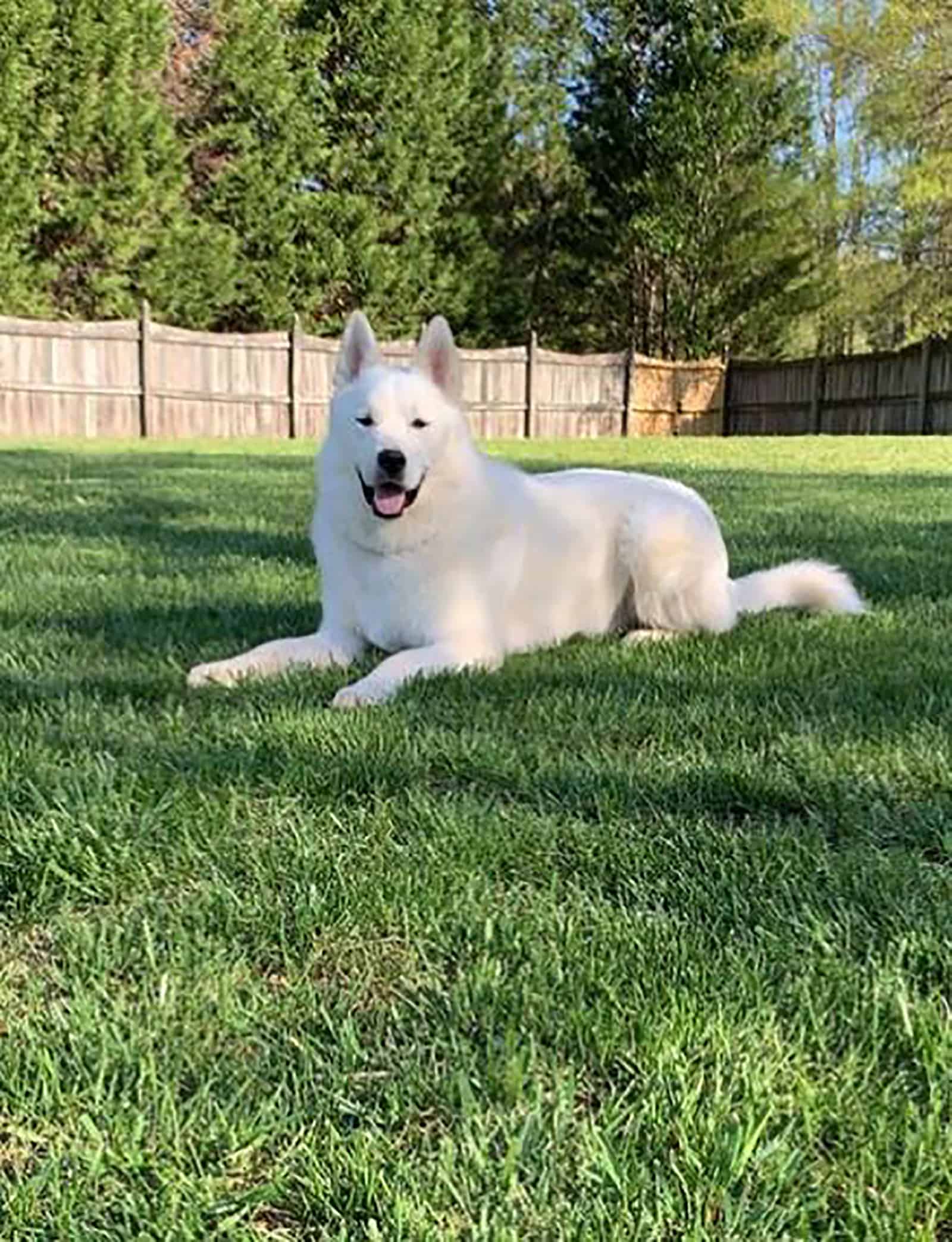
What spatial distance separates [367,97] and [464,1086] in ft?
85.5

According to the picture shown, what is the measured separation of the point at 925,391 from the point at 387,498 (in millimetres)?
22422

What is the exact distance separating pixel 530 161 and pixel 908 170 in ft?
30.1

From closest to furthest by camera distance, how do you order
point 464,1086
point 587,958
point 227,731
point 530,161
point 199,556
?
point 464,1086
point 587,958
point 227,731
point 199,556
point 530,161

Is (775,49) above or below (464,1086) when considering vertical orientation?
above

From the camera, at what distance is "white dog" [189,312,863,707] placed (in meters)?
3.27

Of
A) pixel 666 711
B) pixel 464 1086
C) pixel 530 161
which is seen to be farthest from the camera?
pixel 530 161

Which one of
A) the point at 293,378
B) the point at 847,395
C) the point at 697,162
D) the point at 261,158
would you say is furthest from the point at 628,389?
the point at 261,158

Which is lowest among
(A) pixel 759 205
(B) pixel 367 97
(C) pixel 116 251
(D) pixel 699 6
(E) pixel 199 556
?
(E) pixel 199 556

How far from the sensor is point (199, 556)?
5340 mm

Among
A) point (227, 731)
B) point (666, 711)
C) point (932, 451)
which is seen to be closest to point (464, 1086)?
point (227, 731)

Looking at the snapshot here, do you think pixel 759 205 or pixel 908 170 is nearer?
pixel 908 170

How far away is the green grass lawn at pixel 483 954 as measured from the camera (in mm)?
1102

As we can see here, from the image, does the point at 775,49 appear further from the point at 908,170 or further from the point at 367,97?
the point at 367,97

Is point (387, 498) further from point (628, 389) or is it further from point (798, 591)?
point (628, 389)
